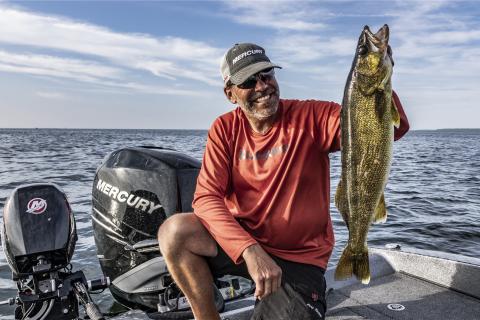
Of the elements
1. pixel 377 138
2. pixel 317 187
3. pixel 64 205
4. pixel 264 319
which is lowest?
pixel 264 319

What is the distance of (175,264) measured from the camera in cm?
323

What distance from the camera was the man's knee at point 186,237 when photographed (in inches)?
125

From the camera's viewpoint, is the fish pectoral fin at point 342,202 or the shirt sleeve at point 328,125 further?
the shirt sleeve at point 328,125

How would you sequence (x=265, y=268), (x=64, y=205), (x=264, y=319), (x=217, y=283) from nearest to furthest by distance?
1. (x=265, y=268)
2. (x=264, y=319)
3. (x=64, y=205)
4. (x=217, y=283)

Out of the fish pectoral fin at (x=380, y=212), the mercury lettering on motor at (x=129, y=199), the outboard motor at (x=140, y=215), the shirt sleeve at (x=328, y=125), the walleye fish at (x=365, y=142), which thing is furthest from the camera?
the mercury lettering on motor at (x=129, y=199)

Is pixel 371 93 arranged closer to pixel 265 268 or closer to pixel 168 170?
pixel 265 268

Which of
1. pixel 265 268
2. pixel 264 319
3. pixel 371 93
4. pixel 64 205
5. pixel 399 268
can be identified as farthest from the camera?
pixel 399 268

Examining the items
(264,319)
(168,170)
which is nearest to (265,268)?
(264,319)

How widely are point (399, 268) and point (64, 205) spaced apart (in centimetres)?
346

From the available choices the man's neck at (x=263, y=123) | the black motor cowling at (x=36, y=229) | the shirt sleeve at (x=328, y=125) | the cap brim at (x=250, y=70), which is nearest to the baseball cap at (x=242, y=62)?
the cap brim at (x=250, y=70)

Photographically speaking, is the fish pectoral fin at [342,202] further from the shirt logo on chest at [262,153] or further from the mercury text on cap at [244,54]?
the mercury text on cap at [244,54]

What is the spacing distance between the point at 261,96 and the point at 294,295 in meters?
1.34

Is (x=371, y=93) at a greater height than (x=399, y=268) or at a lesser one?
greater

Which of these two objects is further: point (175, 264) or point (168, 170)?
point (168, 170)
